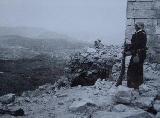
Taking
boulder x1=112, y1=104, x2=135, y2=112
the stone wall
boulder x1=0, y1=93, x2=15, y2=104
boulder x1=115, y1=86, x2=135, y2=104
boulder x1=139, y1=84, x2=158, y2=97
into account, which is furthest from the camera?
the stone wall

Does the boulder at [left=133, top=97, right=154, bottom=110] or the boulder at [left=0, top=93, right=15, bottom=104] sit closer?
the boulder at [left=133, top=97, right=154, bottom=110]

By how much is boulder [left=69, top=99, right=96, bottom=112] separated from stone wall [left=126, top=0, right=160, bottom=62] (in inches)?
141

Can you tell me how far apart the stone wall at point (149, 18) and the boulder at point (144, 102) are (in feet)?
10.9

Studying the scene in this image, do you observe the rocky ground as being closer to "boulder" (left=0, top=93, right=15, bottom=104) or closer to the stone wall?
"boulder" (left=0, top=93, right=15, bottom=104)

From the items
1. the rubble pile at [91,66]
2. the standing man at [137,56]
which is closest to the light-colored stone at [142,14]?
the rubble pile at [91,66]

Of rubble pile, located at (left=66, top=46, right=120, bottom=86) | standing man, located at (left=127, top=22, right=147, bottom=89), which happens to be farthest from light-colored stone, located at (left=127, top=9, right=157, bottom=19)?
standing man, located at (left=127, top=22, right=147, bottom=89)

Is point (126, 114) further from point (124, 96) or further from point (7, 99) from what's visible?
point (7, 99)

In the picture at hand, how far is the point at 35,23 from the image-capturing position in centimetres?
4719

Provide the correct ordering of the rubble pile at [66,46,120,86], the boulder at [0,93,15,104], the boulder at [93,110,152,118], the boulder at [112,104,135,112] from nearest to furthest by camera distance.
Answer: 1. the boulder at [93,110,152,118]
2. the boulder at [112,104,135,112]
3. the boulder at [0,93,15,104]
4. the rubble pile at [66,46,120,86]

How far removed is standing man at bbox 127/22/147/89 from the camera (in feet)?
28.0

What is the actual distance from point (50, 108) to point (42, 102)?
68 cm

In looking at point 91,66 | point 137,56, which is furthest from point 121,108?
point 91,66

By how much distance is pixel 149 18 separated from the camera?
10.6m

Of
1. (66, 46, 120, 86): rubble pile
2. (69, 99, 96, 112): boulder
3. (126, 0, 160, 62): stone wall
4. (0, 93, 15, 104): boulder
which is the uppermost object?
(126, 0, 160, 62): stone wall
